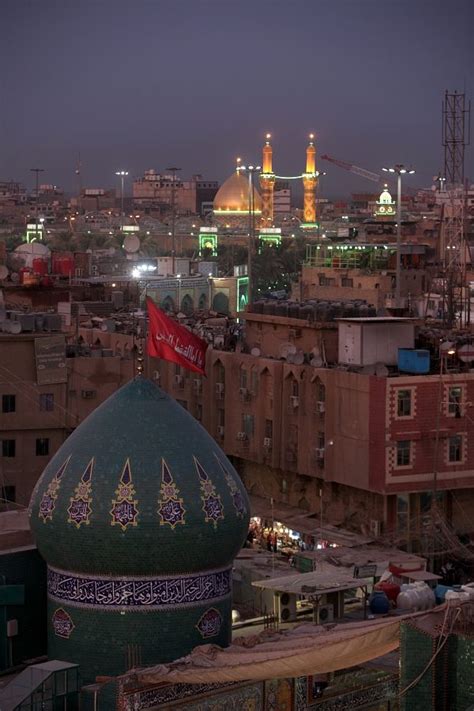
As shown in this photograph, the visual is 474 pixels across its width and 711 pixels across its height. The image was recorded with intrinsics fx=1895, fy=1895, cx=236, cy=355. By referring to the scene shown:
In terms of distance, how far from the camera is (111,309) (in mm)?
43375

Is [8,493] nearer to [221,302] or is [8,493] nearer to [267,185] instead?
[221,302]

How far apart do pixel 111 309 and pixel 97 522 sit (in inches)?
973

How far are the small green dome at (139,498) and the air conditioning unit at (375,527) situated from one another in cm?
906

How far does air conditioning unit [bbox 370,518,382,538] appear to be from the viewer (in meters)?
28.6

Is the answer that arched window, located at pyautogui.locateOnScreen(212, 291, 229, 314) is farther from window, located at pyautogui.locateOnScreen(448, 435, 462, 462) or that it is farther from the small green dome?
the small green dome

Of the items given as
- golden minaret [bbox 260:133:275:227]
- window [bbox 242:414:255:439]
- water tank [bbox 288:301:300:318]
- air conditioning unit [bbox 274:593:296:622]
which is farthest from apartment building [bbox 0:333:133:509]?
golden minaret [bbox 260:133:275:227]

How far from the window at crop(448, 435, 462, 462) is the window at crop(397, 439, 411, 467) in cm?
76

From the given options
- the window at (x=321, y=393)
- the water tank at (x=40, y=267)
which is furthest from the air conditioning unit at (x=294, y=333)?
the water tank at (x=40, y=267)

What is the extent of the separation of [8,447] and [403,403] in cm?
620

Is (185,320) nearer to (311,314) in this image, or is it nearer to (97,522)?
(311,314)

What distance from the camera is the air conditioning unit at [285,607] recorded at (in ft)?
68.2

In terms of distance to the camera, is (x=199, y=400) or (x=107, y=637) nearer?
(x=107, y=637)

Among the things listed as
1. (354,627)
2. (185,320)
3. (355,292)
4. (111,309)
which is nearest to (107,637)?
(354,627)

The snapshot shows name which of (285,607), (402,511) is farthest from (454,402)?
(285,607)
